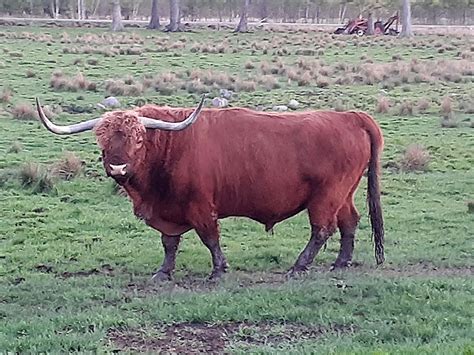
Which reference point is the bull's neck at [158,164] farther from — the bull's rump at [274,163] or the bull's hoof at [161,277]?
the bull's hoof at [161,277]

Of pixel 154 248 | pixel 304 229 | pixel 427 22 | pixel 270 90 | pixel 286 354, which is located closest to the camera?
pixel 286 354

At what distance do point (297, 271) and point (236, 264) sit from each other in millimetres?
851

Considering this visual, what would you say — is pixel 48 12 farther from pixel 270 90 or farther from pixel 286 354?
pixel 286 354

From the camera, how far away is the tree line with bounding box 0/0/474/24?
79.8m

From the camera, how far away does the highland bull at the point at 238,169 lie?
8.91m

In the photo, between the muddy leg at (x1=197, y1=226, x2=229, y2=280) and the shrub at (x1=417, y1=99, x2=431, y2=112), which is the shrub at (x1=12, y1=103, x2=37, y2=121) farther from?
the muddy leg at (x1=197, y1=226, x2=229, y2=280)

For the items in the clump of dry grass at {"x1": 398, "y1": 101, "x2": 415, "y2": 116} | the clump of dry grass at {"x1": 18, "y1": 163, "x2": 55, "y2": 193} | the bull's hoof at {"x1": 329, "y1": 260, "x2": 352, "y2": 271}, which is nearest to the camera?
the bull's hoof at {"x1": 329, "y1": 260, "x2": 352, "y2": 271}

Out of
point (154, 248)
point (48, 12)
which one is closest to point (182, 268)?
point (154, 248)

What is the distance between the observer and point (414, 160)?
49.9ft

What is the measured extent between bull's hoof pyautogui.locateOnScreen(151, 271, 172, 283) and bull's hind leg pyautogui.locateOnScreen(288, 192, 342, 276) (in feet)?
3.96

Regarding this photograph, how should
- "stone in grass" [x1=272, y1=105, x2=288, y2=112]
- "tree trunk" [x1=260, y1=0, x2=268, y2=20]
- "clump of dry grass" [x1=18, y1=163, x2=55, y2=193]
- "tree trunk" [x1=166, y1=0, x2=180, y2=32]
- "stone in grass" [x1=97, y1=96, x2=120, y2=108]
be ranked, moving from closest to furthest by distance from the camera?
"clump of dry grass" [x1=18, y1=163, x2=55, y2=193], "stone in grass" [x1=272, y1=105, x2=288, y2=112], "stone in grass" [x1=97, y1=96, x2=120, y2=108], "tree trunk" [x1=166, y1=0, x2=180, y2=32], "tree trunk" [x1=260, y1=0, x2=268, y2=20]

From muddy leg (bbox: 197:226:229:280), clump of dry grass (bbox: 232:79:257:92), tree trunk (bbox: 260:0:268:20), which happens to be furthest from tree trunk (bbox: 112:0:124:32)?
muddy leg (bbox: 197:226:229:280)

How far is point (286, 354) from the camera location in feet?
20.2

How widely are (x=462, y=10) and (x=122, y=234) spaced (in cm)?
7839
